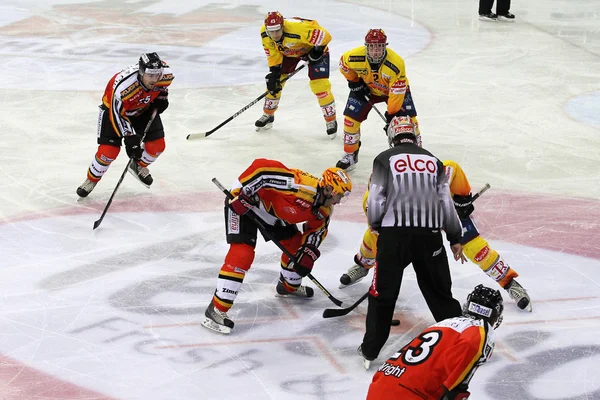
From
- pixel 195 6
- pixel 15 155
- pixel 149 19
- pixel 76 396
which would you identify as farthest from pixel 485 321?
pixel 195 6

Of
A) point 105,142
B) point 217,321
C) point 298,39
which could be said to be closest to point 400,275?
point 217,321

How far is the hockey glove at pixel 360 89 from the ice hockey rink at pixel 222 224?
0.60 m

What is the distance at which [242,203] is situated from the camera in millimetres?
4199

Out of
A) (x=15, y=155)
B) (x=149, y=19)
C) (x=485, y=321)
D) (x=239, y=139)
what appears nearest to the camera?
(x=485, y=321)

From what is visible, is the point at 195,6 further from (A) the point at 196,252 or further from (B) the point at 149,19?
(A) the point at 196,252

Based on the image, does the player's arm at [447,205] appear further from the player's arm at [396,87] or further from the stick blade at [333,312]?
the player's arm at [396,87]

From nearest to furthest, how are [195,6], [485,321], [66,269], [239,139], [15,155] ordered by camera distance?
1. [485,321]
2. [66,269]
3. [15,155]
4. [239,139]
5. [195,6]

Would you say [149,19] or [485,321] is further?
[149,19]

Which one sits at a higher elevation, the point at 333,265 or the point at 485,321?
the point at 485,321

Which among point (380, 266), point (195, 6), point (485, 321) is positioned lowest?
point (195, 6)

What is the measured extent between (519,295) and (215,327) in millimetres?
1527

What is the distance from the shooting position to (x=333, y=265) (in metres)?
5.06

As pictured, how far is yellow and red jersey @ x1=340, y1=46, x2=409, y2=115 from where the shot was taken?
6113 mm

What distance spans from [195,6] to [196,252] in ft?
27.9
